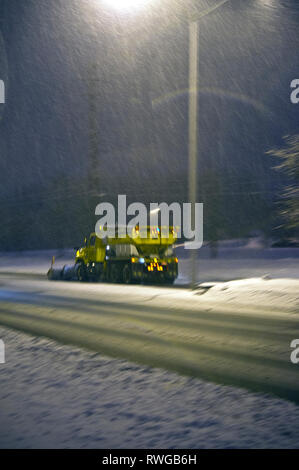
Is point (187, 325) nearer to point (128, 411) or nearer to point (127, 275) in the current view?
point (128, 411)

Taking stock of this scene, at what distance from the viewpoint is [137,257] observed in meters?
22.9

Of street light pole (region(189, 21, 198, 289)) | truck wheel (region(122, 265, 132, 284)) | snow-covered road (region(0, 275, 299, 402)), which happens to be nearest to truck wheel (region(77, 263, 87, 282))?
truck wheel (region(122, 265, 132, 284))

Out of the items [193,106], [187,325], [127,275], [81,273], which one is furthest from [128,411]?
[81,273]

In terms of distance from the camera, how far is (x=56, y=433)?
5023 millimetres

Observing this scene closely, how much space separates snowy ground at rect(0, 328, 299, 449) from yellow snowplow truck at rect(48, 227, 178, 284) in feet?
48.6

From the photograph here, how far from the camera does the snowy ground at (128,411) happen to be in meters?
4.82

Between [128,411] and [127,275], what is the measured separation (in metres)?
17.8

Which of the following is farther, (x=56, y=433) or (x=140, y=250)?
(x=140, y=250)

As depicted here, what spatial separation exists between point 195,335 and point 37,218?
250 ft

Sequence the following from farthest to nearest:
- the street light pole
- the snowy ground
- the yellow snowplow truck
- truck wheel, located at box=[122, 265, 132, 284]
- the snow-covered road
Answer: truck wheel, located at box=[122, 265, 132, 284]
the yellow snowplow truck
the street light pole
the snow-covered road
the snowy ground

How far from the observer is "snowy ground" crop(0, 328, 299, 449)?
15.8 ft

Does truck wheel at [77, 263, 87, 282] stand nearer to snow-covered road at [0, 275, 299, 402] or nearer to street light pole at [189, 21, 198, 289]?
snow-covered road at [0, 275, 299, 402]
